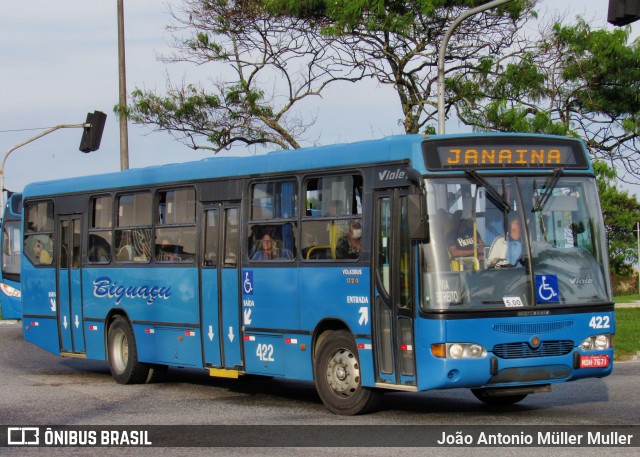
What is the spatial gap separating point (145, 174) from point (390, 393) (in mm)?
4750

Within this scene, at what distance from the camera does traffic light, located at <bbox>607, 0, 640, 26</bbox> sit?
51.2ft

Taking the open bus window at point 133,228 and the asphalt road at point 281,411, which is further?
the open bus window at point 133,228

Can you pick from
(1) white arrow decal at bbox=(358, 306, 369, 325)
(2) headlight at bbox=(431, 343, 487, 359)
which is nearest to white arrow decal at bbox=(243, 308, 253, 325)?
(1) white arrow decal at bbox=(358, 306, 369, 325)

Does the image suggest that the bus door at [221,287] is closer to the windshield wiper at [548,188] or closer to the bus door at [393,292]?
the bus door at [393,292]

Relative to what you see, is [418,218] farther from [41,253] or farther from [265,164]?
[41,253]

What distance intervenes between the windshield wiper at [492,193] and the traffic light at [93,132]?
19.6 m

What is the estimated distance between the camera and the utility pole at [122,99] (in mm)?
28234

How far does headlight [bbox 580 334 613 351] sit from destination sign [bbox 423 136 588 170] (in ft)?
5.98

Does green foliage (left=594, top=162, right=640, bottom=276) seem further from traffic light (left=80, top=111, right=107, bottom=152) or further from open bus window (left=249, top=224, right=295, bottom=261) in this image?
open bus window (left=249, top=224, right=295, bottom=261)

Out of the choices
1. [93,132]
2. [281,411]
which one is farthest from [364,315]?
[93,132]

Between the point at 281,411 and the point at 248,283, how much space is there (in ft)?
5.90

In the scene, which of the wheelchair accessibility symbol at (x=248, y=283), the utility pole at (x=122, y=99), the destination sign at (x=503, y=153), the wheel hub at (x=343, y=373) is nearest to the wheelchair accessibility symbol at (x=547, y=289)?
the destination sign at (x=503, y=153)

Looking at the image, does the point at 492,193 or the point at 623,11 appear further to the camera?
the point at 623,11

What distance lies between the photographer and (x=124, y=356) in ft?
59.0
